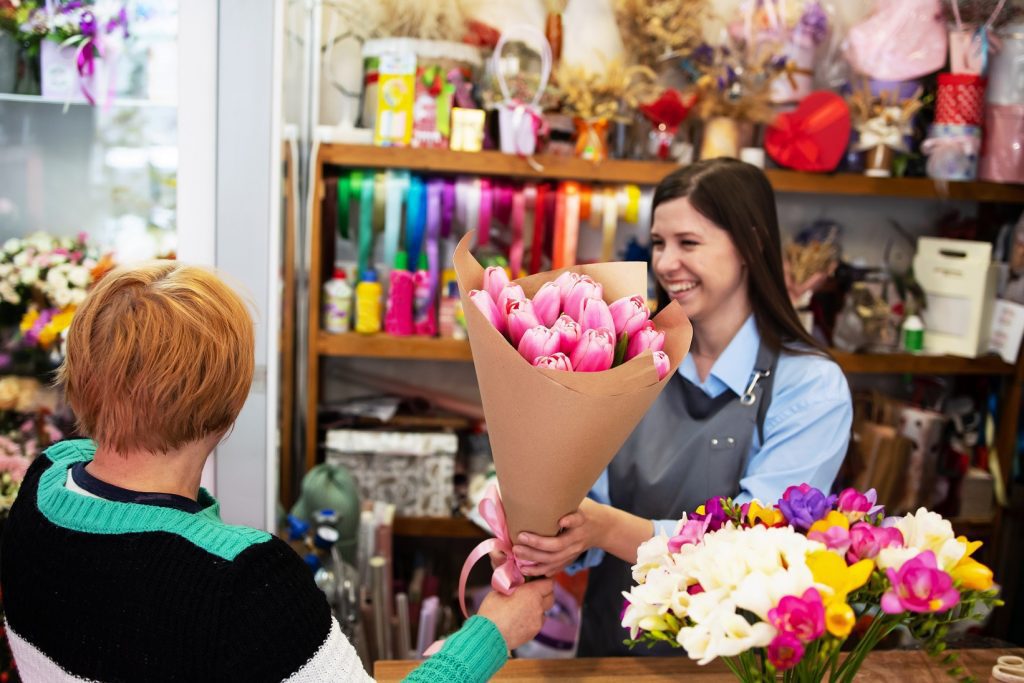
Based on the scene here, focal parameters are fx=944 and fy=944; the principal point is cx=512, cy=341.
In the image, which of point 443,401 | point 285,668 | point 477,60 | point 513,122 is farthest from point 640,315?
→ point 443,401

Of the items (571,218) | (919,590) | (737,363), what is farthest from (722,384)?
(571,218)

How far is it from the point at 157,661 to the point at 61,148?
205 cm

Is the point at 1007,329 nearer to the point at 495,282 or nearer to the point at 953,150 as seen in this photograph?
the point at 953,150

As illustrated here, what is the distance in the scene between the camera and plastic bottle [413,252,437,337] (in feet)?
9.64

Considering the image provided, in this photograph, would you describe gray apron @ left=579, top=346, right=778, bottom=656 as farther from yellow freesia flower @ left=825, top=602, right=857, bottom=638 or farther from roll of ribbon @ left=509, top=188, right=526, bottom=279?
A: roll of ribbon @ left=509, top=188, right=526, bottom=279

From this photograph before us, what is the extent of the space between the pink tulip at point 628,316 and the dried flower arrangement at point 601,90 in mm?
1802

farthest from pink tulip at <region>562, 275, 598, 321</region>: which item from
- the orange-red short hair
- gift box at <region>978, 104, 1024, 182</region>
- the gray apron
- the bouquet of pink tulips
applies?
gift box at <region>978, 104, 1024, 182</region>

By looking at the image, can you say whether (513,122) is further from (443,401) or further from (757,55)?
(443,401)

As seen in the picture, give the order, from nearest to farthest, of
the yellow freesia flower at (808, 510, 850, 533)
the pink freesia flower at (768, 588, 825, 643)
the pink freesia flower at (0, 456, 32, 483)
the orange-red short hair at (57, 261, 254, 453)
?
1. the pink freesia flower at (768, 588, 825, 643)
2. the yellow freesia flower at (808, 510, 850, 533)
3. the orange-red short hair at (57, 261, 254, 453)
4. the pink freesia flower at (0, 456, 32, 483)

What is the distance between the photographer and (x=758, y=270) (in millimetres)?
1724

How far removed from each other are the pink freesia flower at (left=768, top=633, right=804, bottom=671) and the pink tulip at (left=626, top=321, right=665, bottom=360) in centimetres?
39

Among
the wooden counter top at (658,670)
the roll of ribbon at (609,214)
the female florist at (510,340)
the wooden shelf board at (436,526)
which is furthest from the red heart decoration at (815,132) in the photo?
the wooden counter top at (658,670)

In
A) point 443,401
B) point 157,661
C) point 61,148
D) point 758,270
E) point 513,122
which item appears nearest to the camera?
point 157,661

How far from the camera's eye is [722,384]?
1.74m
